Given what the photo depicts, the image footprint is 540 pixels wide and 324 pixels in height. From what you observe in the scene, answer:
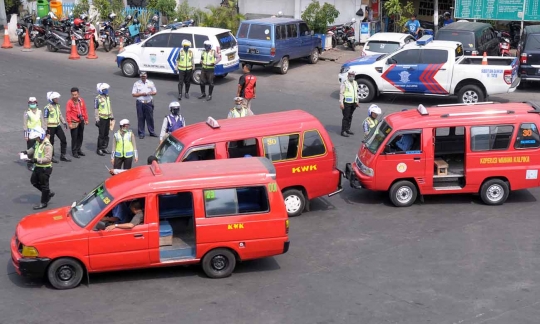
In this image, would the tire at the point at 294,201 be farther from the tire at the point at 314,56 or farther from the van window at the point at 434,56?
the tire at the point at 314,56

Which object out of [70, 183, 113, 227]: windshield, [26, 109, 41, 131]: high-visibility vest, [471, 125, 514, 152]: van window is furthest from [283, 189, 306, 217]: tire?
[26, 109, 41, 131]: high-visibility vest

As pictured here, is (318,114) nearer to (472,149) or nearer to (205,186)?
(472,149)

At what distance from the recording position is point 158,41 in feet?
79.6

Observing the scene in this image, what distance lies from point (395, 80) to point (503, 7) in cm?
917

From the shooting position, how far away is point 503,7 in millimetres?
28391

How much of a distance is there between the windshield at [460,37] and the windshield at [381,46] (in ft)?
4.72

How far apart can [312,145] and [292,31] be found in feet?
42.4

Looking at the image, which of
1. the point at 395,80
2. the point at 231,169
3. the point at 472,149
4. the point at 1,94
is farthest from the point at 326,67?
the point at 231,169

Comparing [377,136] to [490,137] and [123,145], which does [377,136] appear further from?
[123,145]

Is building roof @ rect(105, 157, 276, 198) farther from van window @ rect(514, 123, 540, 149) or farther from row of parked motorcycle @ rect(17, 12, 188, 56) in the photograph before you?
row of parked motorcycle @ rect(17, 12, 188, 56)

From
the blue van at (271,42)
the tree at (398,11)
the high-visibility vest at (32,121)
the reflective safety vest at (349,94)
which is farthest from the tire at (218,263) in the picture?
the tree at (398,11)

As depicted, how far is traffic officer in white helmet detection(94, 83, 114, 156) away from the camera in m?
17.0

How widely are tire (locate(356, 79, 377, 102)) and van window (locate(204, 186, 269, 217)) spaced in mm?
11765

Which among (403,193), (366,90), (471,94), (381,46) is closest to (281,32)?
(381,46)
